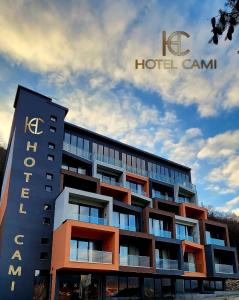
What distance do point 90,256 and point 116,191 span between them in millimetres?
11899

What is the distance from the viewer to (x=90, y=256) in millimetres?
28641

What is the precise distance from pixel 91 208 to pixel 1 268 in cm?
1001

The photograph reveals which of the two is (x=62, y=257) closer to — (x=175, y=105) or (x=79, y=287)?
(x=79, y=287)

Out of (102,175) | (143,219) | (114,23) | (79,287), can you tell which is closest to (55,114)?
(102,175)

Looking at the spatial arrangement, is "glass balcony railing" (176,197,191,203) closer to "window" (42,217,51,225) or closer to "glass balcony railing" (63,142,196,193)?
"glass balcony railing" (63,142,196,193)

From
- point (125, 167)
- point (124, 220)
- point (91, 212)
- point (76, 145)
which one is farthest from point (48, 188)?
point (125, 167)

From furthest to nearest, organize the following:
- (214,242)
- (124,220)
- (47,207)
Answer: (214,242) → (124,220) → (47,207)

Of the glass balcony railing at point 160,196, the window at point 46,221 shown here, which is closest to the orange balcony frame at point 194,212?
the glass balcony railing at point 160,196

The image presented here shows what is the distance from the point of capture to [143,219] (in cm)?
3766

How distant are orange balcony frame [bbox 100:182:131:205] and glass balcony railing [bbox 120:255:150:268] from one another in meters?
7.94

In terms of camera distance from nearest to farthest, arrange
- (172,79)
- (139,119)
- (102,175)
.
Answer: (172,79)
(139,119)
(102,175)

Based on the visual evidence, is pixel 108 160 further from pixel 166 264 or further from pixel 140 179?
pixel 166 264

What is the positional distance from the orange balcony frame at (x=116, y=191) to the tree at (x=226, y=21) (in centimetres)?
3125

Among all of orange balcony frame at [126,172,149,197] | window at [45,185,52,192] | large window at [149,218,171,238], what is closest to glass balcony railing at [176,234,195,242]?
large window at [149,218,171,238]
